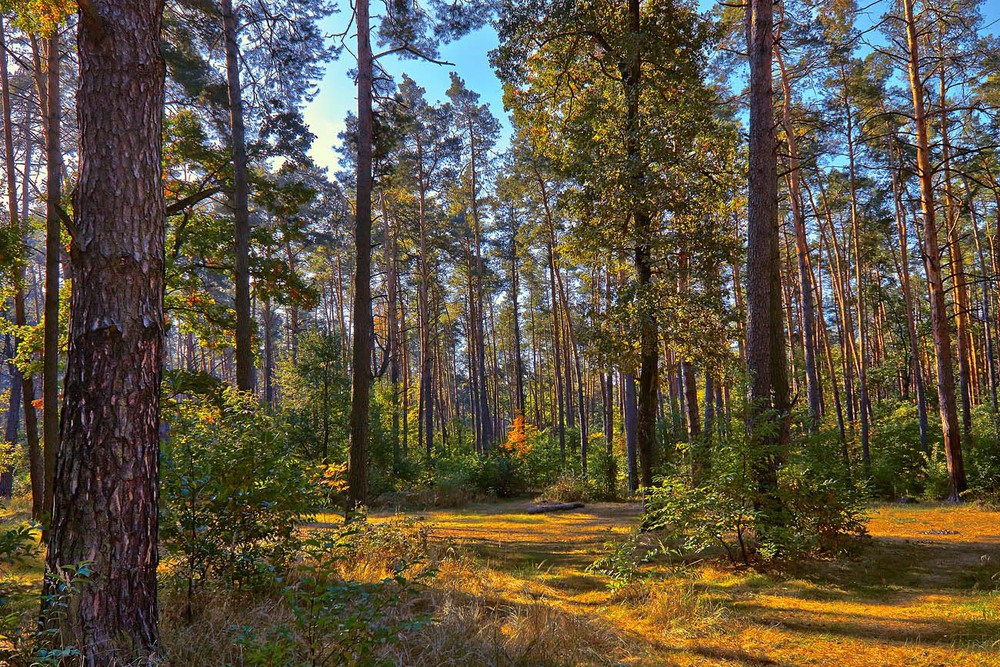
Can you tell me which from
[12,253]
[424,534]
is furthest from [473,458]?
[12,253]

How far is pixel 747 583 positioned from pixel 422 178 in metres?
18.8

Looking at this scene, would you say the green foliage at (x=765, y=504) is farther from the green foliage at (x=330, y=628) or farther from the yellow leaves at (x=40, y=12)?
the yellow leaves at (x=40, y=12)

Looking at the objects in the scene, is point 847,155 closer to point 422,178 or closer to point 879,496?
point 879,496

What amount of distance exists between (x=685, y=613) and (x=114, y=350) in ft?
15.0

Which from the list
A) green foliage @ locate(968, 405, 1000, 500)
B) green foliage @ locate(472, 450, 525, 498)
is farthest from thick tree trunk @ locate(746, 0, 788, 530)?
green foliage @ locate(472, 450, 525, 498)

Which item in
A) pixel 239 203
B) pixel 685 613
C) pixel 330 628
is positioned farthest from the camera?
pixel 239 203

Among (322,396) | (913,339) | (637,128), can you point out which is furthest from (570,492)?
(913,339)

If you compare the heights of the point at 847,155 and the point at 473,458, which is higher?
the point at 847,155

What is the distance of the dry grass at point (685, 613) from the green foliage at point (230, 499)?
280 millimetres

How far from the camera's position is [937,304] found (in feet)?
36.3

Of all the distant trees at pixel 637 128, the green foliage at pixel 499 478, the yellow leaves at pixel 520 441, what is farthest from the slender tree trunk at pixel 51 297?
the yellow leaves at pixel 520 441

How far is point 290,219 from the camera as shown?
39.5 ft

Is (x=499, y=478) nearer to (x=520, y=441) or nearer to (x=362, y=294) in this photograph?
(x=520, y=441)

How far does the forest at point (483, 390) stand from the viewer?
2.79m
